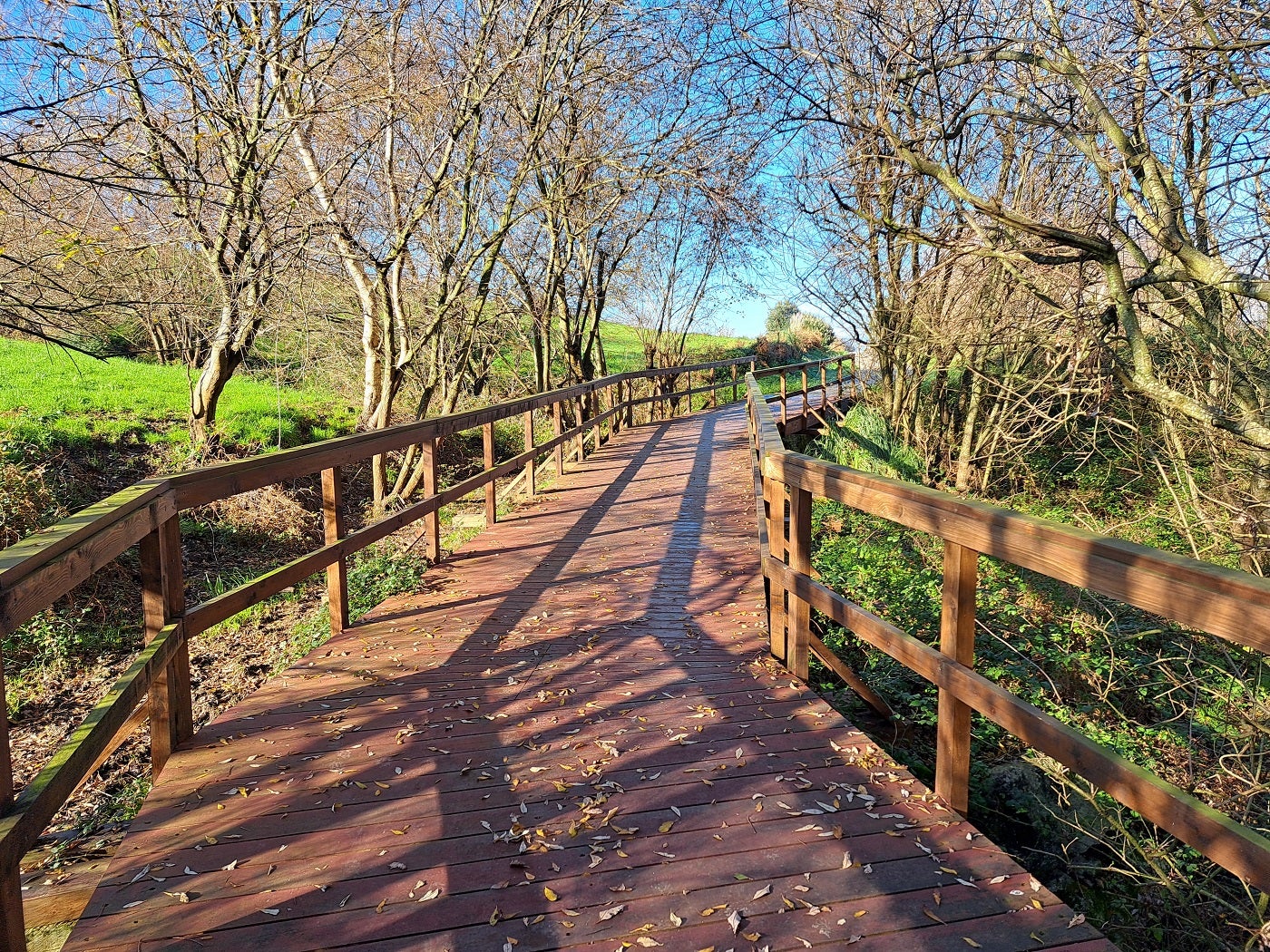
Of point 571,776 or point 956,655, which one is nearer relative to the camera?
point 956,655

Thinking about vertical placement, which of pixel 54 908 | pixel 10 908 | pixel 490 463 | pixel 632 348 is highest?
pixel 632 348

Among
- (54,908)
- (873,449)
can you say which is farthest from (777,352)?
(54,908)

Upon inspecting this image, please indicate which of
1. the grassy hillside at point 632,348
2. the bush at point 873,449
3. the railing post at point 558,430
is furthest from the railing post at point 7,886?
the grassy hillside at point 632,348

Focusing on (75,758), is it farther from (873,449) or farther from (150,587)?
(873,449)

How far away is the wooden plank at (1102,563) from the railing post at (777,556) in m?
1.26

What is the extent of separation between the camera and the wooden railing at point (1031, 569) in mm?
1772

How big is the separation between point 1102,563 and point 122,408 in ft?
45.1

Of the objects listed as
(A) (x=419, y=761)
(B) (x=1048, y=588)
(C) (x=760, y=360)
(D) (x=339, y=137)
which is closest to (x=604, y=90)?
(D) (x=339, y=137)

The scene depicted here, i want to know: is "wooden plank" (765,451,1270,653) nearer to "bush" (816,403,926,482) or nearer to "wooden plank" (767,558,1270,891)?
"wooden plank" (767,558,1270,891)

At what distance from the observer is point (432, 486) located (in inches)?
260

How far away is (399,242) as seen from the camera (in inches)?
391

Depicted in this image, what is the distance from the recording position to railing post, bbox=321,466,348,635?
472 cm

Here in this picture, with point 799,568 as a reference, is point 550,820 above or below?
below

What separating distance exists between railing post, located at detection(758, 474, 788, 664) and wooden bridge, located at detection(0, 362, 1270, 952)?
27 millimetres
